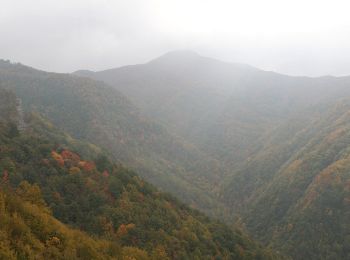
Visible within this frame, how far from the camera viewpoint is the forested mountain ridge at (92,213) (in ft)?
129

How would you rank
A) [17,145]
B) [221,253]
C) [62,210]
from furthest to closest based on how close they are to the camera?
[221,253]
[17,145]
[62,210]

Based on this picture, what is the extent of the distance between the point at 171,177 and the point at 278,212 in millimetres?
58745

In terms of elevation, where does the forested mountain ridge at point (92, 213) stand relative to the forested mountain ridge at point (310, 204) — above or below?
above

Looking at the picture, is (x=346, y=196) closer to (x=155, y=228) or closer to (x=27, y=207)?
(x=155, y=228)

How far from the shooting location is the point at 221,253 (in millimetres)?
81062

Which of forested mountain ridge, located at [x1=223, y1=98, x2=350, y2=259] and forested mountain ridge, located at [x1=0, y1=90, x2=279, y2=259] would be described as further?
forested mountain ridge, located at [x1=223, y1=98, x2=350, y2=259]

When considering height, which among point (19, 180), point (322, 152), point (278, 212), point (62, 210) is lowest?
point (278, 212)

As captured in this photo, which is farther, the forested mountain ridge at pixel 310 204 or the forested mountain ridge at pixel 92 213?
the forested mountain ridge at pixel 310 204

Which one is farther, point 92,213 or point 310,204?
point 310,204

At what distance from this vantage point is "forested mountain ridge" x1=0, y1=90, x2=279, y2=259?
39.2 m

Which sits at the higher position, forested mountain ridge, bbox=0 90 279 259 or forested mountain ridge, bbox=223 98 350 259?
forested mountain ridge, bbox=0 90 279 259

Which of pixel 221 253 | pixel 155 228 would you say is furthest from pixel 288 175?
pixel 155 228

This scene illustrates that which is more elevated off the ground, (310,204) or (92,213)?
(92,213)

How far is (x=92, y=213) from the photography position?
64750 mm
